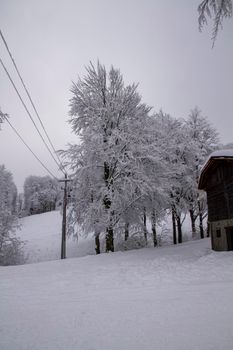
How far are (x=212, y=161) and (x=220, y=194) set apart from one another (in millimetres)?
2018

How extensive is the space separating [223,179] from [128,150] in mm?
5795

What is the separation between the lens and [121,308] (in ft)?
20.0

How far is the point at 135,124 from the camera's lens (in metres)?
16.1

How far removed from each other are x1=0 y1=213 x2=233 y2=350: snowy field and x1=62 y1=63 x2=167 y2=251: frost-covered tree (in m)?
4.60

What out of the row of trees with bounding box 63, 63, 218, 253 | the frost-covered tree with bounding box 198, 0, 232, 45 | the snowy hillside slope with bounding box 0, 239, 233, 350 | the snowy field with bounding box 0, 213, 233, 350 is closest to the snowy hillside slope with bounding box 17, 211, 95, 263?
the row of trees with bounding box 63, 63, 218, 253

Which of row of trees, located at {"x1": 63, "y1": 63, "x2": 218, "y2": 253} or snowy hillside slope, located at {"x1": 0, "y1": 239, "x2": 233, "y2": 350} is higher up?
row of trees, located at {"x1": 63, "y1": 63, "x2": 218, "y2": 253}

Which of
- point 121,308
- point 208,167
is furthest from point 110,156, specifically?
point 121,308

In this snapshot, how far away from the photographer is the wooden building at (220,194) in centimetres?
1429

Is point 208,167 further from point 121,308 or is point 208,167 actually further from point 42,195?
point 42,195

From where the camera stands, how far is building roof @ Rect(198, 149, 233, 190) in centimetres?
1409

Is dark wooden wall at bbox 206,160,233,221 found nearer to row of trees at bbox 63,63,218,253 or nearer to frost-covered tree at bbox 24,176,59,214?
row of trees at bbox 63,63,218,253

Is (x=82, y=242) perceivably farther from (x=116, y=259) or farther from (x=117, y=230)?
(x=116, y=259)

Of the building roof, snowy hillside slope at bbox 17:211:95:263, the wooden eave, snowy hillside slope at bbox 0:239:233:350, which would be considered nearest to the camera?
snowy hillside slope at bbox 0:239:233:350

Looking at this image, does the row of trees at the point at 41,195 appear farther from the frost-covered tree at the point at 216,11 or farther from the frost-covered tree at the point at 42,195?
the frost-covered tree at the point at 216,11
